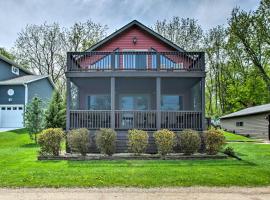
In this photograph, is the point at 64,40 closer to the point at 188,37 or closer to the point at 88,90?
the point at 188,37

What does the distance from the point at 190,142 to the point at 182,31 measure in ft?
92.8

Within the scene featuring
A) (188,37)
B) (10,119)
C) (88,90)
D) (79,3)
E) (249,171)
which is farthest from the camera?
(188,37)

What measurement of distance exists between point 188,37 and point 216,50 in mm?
4990

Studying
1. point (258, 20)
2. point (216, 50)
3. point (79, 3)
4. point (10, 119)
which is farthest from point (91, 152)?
point (216, 50)

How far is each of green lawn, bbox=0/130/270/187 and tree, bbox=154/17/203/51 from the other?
28.4 meters

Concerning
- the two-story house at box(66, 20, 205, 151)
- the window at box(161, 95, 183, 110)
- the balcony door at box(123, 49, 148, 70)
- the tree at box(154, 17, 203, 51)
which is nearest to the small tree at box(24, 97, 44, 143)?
the two-story house at box(66, 20, 205, 151)

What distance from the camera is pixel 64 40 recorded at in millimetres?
40250

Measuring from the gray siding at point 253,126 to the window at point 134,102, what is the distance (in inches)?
520

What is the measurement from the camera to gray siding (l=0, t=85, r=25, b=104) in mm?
26719

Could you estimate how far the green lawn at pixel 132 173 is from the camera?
297 inches

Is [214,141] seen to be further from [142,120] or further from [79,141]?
[79,141]

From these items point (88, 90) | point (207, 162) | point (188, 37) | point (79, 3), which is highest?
point (188, 37)

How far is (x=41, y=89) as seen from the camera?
31219 mm

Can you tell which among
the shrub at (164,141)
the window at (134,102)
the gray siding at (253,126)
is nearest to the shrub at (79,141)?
the shrub at (164,141)
